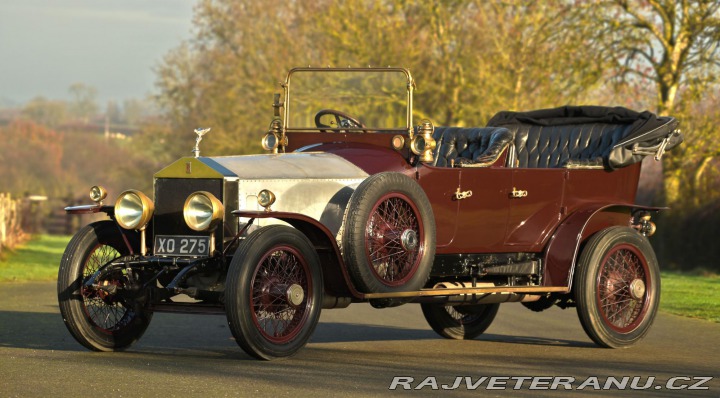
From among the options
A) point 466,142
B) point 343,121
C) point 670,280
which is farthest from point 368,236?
point 670,280

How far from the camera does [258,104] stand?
3375 cm

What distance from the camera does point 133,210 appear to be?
9047 millimetres

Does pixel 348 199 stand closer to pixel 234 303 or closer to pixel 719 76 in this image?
pixel 234 303

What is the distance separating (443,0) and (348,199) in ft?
78.6

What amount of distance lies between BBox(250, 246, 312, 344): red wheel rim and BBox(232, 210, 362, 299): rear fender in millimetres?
265

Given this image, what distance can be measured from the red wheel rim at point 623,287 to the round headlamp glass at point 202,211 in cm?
327

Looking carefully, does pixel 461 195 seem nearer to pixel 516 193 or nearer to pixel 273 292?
pixel 516 193

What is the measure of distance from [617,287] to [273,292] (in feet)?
10.8

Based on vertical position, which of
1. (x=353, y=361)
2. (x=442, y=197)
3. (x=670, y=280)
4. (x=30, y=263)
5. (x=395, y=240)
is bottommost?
(x=30, y=263)

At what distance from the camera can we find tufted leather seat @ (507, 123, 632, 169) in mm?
11352

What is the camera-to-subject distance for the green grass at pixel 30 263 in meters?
20.5

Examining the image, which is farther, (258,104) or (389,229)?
(258,104)

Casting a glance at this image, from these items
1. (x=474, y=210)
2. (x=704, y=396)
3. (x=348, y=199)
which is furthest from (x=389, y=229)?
(x=704, y=396)

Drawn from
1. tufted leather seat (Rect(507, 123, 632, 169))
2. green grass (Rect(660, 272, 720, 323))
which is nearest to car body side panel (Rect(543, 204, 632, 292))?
tufted leather seat (Rect(507, 123, 632, 169))
